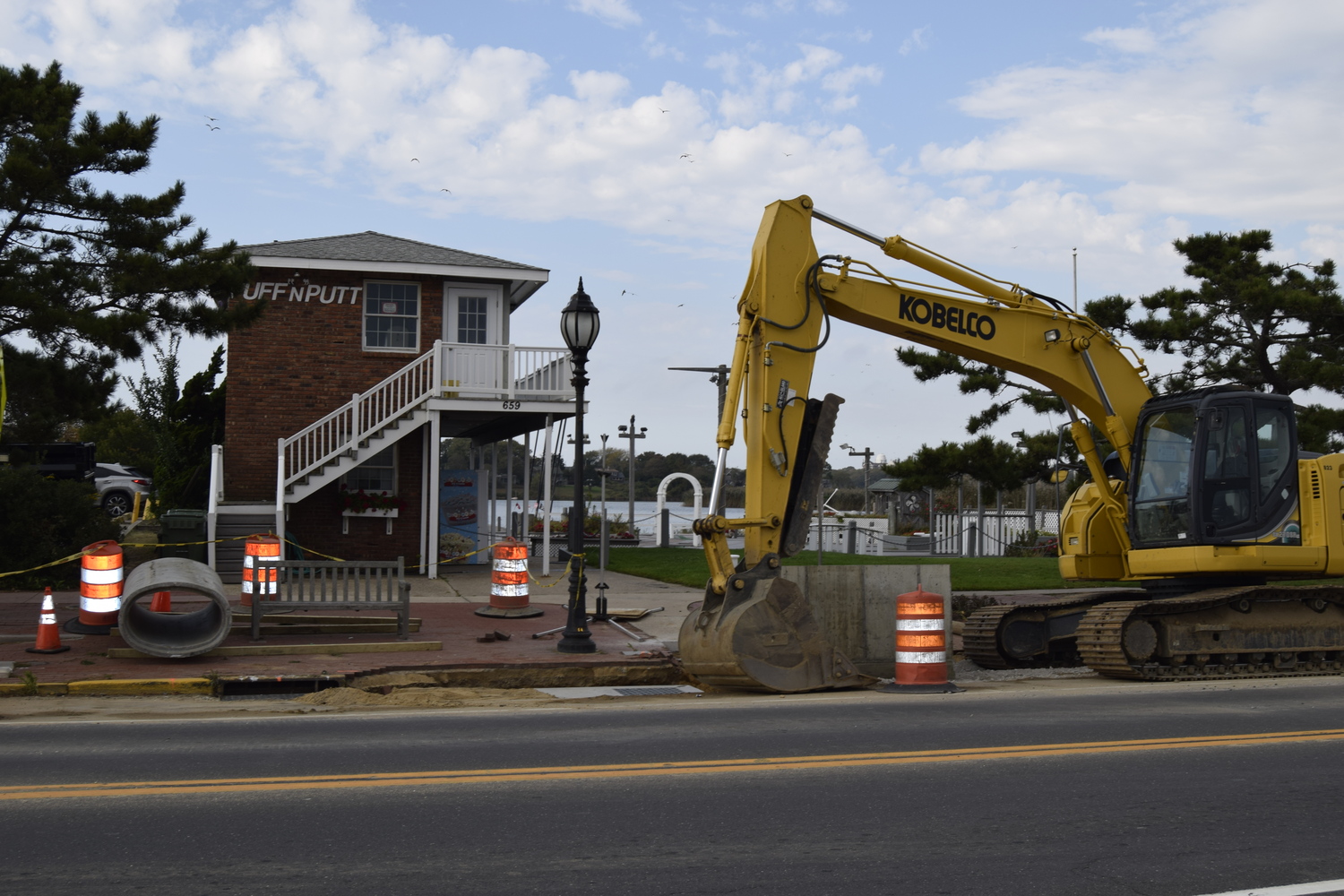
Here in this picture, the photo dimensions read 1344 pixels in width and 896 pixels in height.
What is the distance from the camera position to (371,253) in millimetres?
23812

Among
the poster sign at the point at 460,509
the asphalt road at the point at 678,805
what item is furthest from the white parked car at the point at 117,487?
the asphalt road at the point at 678,805

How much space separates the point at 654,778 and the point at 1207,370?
20.4 meters

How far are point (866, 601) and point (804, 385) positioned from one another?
2.49 meters

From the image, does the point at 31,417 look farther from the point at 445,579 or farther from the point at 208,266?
the point at 445,579

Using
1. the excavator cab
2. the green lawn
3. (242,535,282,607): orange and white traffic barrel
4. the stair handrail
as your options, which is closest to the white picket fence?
the green lawn

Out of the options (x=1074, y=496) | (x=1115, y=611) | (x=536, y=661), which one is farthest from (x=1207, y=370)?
(x=536, y=661)

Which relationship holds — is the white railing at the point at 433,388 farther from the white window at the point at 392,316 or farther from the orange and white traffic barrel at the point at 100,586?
the orange and white traffic barrel at the point at 100,586

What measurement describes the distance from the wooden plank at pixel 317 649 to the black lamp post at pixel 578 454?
151 centimetres

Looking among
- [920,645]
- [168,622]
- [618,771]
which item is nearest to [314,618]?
[168,622]

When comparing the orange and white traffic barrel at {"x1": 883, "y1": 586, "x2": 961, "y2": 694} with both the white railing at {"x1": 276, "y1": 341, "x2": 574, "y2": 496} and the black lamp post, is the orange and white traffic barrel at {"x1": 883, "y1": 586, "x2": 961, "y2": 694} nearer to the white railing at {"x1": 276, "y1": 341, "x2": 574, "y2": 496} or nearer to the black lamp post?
the black lamp post

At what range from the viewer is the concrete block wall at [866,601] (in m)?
12.1

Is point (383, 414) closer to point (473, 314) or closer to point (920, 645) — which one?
point (473, 314)

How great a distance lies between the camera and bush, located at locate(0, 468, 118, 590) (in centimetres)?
1909

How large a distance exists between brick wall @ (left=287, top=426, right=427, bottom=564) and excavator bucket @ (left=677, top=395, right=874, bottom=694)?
43.4 ft
